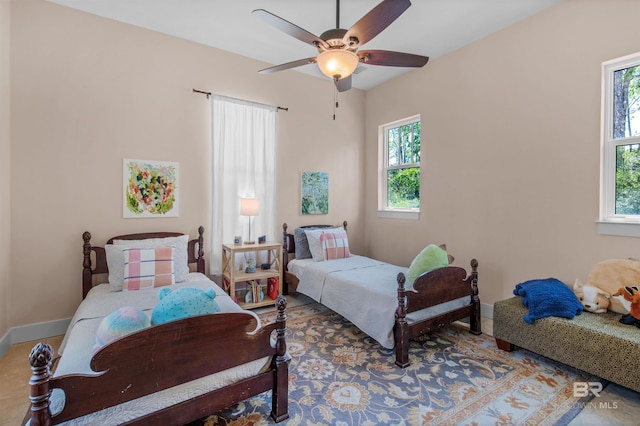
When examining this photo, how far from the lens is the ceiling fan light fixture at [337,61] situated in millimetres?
2076

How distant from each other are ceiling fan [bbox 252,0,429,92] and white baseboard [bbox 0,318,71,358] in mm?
3356

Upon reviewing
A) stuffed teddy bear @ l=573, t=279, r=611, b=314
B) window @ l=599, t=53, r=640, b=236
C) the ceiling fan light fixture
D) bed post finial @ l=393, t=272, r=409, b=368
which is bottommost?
bed post finial @ l=393, t=272, r=409, b=368

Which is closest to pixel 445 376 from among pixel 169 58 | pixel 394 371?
pixel 394 371

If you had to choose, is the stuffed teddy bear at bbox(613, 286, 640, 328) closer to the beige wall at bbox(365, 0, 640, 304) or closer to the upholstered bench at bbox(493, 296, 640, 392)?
the upholstered bench at bbox(493, 296, 640, 392)

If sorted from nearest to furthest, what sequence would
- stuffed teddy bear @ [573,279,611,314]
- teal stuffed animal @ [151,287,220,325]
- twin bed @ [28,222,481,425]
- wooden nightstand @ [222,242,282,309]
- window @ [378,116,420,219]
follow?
twin bed @ [28,222,481,425], teal stuffed animal @ [151,287,220,325], stuffed teddy bear @ [573,279,611,314], wooden nightstand @ [222,242,282,309], window @ [378,116,420,219]

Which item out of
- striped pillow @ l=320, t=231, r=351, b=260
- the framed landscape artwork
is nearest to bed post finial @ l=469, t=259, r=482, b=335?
striped pillow @ l=320, t=231, r=351, b=260

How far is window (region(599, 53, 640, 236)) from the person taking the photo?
2488 mm

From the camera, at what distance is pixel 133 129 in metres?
3.22

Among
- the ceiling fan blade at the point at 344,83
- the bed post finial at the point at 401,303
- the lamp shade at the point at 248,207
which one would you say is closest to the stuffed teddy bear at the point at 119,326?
the bed post finial at the point at 401,303

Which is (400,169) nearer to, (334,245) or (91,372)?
(334,245)

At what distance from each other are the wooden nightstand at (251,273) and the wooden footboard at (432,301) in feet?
5.80

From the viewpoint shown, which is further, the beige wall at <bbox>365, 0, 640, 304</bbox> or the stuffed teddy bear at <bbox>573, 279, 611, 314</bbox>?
the beige wall at <bbox>365, 0, 640, 304</bbox>

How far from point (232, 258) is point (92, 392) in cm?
212

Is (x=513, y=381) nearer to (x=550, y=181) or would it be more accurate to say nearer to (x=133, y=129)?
(x=550, y=181)
